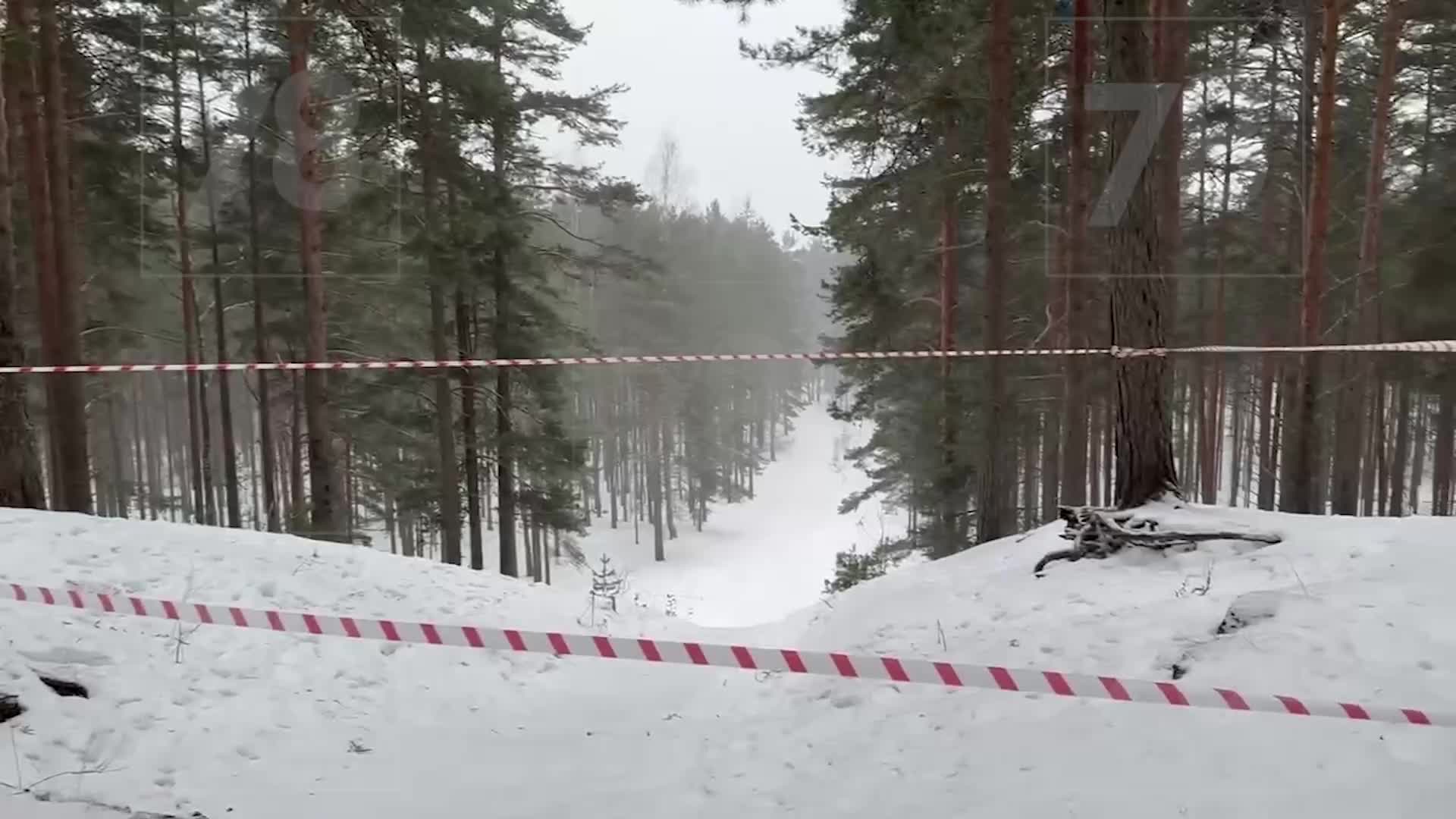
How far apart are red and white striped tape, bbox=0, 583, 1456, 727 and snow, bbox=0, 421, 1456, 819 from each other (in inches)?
4.1

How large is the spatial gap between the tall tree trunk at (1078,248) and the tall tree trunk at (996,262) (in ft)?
3.04

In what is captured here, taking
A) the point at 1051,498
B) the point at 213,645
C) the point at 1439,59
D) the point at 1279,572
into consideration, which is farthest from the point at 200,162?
the point at 1439,59

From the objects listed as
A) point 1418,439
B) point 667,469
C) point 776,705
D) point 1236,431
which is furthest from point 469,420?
point 1418,439

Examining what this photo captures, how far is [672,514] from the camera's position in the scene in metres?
43.0

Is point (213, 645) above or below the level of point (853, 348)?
below

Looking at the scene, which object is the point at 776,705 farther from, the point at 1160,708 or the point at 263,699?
the point at 263,699

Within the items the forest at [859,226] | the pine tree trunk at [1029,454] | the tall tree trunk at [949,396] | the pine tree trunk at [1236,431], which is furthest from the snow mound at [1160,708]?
the pine tree trunk at [1236,431]

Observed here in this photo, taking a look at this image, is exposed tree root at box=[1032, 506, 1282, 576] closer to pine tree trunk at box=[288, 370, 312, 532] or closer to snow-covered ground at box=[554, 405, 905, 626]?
pine tree trunk at box=[288, 370, 312, 532]

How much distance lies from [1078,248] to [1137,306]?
546cm

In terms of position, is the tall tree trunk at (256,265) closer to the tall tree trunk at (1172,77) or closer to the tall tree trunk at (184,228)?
the tall tree trunk at (184,228)

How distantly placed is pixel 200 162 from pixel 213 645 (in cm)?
1508

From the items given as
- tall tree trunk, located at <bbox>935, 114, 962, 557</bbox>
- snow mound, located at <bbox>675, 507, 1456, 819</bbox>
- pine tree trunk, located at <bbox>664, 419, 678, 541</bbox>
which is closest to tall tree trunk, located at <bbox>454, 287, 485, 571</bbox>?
tall tree trunk, located at <bbox>935, 114, 962, 557</bbox>

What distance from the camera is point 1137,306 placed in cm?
683

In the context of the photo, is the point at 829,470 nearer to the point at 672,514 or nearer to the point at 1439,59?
the point at 672,514
